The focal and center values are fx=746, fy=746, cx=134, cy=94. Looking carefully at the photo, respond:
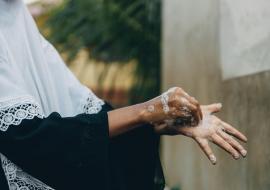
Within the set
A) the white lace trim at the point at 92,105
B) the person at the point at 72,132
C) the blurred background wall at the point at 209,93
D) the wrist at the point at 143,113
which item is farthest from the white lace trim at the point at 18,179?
the blurred background wall at the point at 209,93

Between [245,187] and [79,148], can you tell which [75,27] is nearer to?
[245,187]

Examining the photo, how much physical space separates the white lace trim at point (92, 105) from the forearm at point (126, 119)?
0.49 meters

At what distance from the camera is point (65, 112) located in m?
3.10

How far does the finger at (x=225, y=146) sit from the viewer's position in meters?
2.60

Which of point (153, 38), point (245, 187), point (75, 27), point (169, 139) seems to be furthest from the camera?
point (75, 27)

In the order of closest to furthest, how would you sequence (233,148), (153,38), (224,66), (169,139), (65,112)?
(233,148)
(65,112)
(224,66)
(169,139)
(153,38)

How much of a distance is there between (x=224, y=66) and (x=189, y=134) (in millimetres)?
1491

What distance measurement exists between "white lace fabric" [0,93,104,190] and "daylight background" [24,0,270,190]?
3.74 ft

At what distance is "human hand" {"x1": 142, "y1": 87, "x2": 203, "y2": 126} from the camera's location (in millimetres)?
2607

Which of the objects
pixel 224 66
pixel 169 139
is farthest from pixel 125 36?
pixel 224 66

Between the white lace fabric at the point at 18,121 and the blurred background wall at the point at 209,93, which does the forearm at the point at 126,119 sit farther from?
the blurred background wall at the point at 209,93

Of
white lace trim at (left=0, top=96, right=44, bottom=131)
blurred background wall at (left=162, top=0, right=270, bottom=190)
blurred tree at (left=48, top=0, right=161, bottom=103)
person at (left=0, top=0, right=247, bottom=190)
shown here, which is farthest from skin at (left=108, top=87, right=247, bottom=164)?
blurred tree at (left=48, top=0, right=161, bottom=103)

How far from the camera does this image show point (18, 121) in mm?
2674

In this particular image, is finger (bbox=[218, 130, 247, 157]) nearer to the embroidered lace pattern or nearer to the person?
the person
